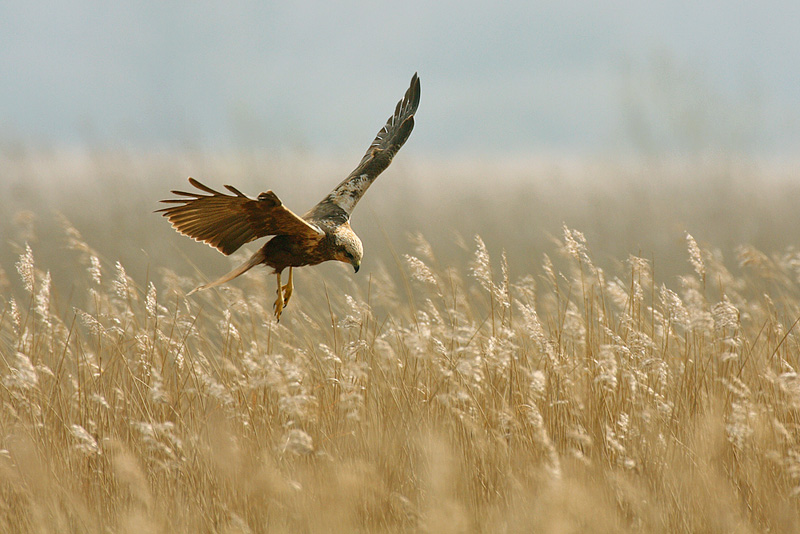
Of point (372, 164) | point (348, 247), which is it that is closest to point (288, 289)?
point (348, 247)

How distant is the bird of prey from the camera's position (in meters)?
3.02

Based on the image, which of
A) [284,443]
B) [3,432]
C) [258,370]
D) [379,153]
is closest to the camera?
[284,443]

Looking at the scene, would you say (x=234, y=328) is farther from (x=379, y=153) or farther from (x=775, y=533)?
(x=775, y=533)

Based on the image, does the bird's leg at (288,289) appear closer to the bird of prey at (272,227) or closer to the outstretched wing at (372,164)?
the bird of prey at (272,227)

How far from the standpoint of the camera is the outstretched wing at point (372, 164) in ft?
12.0

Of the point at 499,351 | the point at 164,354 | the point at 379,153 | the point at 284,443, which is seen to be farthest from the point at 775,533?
the point at 164,354

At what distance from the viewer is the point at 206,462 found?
11.3ft

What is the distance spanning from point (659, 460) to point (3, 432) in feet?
11.9

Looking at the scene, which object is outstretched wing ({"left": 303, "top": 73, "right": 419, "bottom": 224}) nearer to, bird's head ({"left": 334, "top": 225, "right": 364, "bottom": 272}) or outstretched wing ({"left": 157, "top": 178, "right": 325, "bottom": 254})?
bird's head ({"left": 334, "top": 225, "right": 364, "bottom": 272})

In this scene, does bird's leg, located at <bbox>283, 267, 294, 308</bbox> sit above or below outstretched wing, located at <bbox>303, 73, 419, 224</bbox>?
below

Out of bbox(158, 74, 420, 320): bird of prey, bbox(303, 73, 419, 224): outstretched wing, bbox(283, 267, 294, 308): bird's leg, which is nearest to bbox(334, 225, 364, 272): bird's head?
bbox(158, 74, 420, 320): bird of prey

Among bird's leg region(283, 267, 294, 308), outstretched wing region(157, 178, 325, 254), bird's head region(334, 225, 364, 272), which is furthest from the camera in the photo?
bird's leg region(283, 267, 294, 308)

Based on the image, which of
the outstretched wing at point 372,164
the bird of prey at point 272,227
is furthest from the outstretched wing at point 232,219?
the outstretched wing at point 372,164

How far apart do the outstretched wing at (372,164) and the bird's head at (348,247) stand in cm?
14
